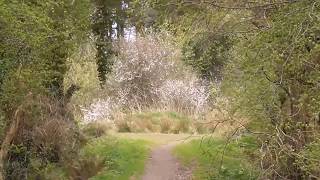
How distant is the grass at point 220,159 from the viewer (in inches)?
596

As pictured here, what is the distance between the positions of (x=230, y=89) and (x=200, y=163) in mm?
3038

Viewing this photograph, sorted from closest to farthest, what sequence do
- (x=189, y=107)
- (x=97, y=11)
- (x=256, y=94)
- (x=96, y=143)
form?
(x=256, y=94), (x=96, y=143), (x=97, y=11), (x=189, y=107)

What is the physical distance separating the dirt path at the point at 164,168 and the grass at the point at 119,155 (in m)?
0.23

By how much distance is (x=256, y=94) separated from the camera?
A: 485 inches

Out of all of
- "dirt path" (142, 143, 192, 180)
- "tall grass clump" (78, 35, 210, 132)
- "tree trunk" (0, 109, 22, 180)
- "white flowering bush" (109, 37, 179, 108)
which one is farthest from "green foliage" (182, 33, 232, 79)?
"tree trunk" (0, 109, 22, 180)

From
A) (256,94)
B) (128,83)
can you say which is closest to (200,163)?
(256,94)

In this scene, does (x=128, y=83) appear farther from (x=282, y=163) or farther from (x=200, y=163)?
(x=282, y=163)

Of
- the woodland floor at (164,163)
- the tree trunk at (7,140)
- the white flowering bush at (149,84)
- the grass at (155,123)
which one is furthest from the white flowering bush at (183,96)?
the tree trunk at (7,140)

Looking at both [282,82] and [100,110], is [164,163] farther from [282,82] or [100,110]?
[100,110]

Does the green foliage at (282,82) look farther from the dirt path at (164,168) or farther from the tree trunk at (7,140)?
the tree trunk at (7,140)

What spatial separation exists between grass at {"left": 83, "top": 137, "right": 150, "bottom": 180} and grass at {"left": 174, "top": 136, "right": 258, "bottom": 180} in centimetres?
123

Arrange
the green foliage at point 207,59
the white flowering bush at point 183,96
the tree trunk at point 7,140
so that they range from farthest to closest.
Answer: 1. the white flowering bush at point 183,96
2. the green foliage at point 207,59
3. the tree trunk at point 7,140

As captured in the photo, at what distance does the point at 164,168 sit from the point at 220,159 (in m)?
1.66

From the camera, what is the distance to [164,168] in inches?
659
